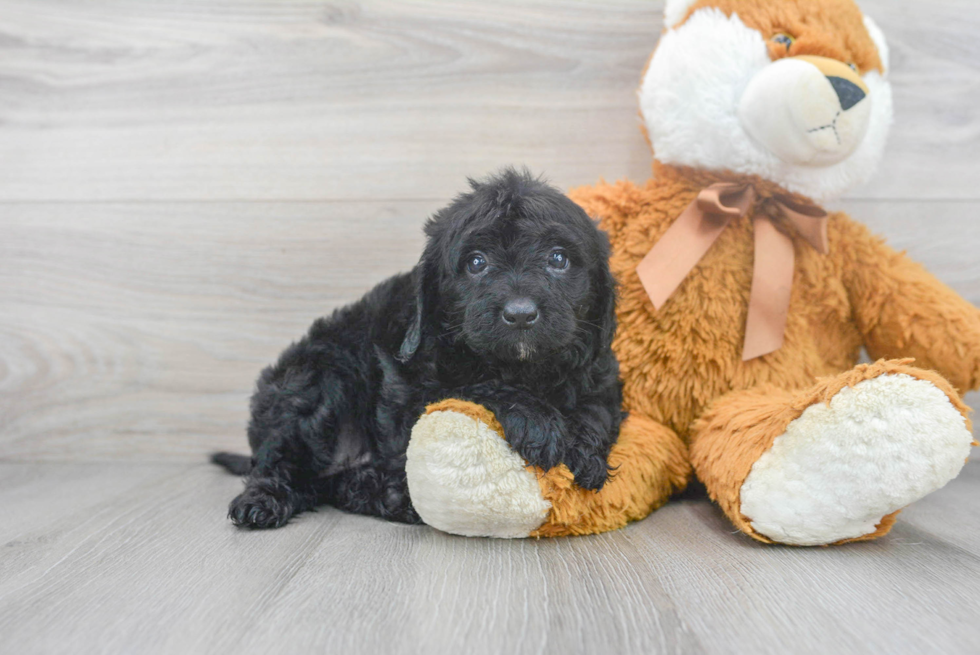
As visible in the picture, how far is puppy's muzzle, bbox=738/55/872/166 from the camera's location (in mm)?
1402

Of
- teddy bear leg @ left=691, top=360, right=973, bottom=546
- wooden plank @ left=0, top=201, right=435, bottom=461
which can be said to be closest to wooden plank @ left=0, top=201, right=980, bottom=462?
wooden plank @ left=0, top=201, right=435, bottom=461

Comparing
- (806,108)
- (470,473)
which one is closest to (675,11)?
(806,108)

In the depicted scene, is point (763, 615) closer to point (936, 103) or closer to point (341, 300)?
point (341, 300)

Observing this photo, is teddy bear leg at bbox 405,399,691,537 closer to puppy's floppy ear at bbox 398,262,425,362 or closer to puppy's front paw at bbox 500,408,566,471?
puppy's front paw at bbox 500,408,566,471

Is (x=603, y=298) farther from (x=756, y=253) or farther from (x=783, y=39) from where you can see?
(x=783, y=39)

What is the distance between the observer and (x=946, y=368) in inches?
60.2

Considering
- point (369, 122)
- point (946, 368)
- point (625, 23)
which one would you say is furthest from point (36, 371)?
point (946, 368)

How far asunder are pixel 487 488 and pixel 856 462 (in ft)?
2.08

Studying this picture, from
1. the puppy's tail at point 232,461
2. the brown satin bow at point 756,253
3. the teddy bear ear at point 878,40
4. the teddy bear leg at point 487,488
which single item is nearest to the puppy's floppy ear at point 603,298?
the brown satin bow at point 756,253

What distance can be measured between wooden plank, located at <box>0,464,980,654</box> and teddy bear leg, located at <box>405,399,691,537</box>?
0.04 metres

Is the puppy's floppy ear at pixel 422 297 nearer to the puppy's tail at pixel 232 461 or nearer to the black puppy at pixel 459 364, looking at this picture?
the black puppy at pixel 459 364

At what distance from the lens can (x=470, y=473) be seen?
1185 mm

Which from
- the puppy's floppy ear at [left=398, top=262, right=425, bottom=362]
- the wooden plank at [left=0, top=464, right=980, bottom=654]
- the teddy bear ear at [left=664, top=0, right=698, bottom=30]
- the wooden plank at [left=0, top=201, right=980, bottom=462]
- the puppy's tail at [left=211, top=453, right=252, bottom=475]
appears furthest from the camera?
the wooden plank at [left=0, top=201, right=980, bottom=462]

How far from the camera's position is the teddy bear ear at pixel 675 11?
1586 millimetres
